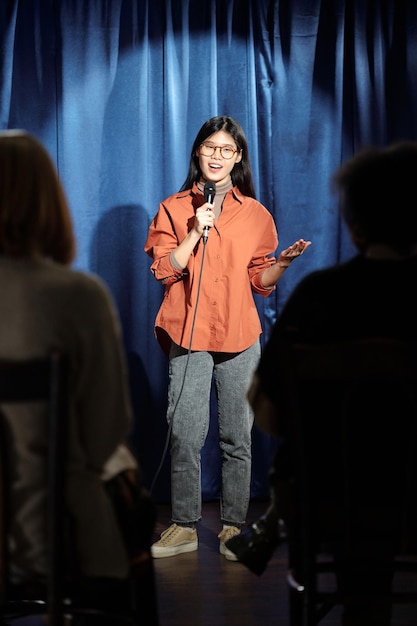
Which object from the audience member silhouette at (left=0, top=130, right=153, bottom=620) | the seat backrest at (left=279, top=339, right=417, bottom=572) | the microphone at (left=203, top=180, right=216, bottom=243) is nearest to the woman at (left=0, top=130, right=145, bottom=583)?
the audience member silhouette at (left=0, top=130, right=153, bottom=620)

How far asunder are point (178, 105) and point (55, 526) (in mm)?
2823

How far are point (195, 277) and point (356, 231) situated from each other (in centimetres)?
143

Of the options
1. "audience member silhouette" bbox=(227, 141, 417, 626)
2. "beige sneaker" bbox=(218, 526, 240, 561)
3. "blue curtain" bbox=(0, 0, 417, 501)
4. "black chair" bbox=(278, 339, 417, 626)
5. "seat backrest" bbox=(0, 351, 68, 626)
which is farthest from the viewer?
"blue curtain" bbox=(0, 0, 417, 501)

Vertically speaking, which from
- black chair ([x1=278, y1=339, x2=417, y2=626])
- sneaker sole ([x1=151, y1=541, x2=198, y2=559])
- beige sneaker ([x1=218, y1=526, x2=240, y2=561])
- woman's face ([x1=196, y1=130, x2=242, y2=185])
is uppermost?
woman's face ([x1=196, y1=130, x2=242, y2=185])

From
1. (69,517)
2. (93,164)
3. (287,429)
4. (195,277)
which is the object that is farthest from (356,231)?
(93,164)

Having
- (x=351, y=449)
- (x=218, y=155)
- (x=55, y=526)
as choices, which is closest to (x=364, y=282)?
(x=351, y=449)

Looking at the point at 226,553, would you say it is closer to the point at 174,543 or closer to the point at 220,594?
the point at 174,543

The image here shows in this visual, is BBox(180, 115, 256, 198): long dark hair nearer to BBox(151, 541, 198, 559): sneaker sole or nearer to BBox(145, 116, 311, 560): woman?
BBox(145, 116, 311, 560): woman

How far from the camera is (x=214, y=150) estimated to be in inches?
119

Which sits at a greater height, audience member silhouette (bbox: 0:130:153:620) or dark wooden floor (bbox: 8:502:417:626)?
audience member silhouette (bbox: 0:130:153:620)

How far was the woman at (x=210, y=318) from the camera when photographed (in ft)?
9.96

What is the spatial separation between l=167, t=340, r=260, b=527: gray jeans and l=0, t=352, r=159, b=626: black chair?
1.45 m

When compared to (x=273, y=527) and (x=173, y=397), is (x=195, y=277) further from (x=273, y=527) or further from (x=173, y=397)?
(x=273, y=527)

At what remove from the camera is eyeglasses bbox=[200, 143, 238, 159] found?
3.03 m
